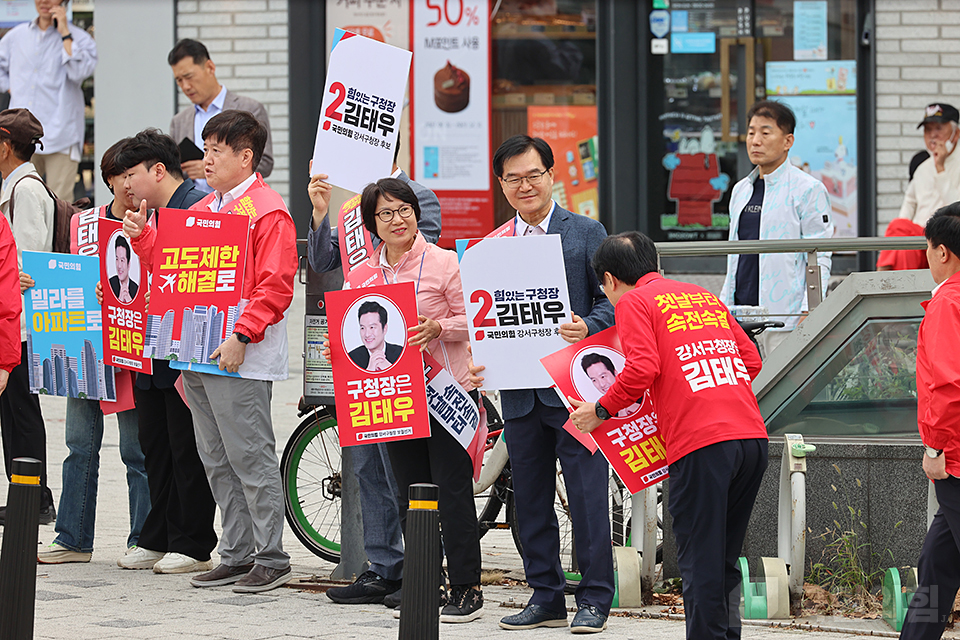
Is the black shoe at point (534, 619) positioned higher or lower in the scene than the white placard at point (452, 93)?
lower

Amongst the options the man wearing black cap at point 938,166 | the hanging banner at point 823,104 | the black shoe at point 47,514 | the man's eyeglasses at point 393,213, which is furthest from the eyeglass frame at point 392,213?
the hanging banner at point 823,104

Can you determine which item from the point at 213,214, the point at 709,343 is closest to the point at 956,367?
the point at 709,343

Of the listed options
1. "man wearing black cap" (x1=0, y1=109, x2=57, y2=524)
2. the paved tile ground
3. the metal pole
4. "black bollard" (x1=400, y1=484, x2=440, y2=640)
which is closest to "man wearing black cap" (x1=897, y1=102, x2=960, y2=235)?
the paved tile ground

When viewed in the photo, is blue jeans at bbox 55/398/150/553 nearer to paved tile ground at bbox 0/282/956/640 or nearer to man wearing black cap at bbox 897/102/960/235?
paved tile ground at bbox 0/282/956/640

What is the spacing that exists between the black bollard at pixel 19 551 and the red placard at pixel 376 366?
165 cm

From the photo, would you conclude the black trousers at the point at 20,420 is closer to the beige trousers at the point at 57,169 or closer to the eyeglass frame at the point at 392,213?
the eyeglass frame at the point at 392,213

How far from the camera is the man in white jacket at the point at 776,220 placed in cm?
687

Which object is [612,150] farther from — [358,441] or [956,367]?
[956,367]

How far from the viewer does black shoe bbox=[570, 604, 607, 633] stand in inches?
210

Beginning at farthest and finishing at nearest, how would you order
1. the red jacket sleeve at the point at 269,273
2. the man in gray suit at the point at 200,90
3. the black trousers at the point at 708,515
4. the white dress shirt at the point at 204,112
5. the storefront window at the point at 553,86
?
the storefront window at the point at 553,86
the white dress shirt at the point at 204,112
the man in gray suit at the point at 200,90
the red jacket sleeve at the point at 269,273
the black trousers at the point at 708,515

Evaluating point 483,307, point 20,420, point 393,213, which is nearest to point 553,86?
point 20,420

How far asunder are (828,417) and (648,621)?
4.34 feet

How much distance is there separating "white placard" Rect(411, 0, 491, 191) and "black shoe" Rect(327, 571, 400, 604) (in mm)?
7027

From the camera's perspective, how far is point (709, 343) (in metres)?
4.70
